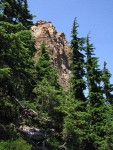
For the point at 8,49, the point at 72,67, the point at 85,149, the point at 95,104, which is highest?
the point at 72,67

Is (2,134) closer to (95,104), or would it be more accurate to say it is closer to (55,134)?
(55,134)

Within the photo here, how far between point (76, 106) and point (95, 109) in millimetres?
7384

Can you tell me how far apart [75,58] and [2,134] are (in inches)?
788

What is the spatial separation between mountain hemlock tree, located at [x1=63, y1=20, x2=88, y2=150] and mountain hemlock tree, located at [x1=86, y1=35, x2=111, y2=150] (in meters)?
0.89

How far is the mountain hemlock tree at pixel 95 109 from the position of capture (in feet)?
106

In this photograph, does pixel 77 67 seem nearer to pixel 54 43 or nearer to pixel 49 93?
pixel 49 93

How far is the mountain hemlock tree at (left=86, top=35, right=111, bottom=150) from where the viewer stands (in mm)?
32281

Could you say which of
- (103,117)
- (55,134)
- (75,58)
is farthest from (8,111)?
(75,58)

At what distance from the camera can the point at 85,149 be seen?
107ft

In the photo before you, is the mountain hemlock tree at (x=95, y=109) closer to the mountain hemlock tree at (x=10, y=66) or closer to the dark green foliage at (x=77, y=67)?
the dark green foliage at (x=77, y=67)

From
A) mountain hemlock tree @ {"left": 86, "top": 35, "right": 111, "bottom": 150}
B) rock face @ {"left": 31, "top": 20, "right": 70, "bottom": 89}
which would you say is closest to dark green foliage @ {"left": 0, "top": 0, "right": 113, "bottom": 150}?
mountain hemlock tree @ {"left": 86, "top": 35, "right": 111, "bottom": 150}

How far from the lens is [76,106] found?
2881 centimetres

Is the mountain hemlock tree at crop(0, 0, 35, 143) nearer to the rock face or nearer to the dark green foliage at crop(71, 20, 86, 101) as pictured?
the dark green foliage at crop(71, 20, 86, 101)

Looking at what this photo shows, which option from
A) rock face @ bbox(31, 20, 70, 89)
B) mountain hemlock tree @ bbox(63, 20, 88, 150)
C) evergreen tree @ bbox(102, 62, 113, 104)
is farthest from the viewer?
rock face @ bbox(31, 20, 70, 89)
